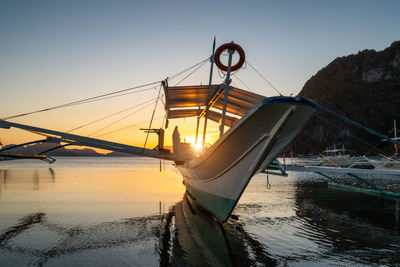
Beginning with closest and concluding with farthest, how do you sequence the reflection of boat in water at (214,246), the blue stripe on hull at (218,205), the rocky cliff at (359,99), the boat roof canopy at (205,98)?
the reflection of boat in water at (214,246) < the blue stripe on hull at (218,205) < the boat roof canopy at (205,98) < the rocky cliff at (359,99)

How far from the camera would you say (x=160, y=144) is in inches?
559

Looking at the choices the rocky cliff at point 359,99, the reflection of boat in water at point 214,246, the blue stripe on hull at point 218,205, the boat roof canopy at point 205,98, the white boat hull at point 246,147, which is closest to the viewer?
the reflection of boat in water at point 214,246

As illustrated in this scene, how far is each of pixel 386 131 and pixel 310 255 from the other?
502 ft

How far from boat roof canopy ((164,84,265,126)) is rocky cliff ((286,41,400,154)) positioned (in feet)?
405

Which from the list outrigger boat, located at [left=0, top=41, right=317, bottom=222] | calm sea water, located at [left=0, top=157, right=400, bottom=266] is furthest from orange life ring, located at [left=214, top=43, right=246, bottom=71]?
calm sea water, located at [left=0, top=157, right=400, bottom=266]

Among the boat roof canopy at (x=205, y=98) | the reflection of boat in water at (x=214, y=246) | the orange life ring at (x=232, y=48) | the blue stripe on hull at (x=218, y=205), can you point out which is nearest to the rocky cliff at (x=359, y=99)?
the boat roof canopy at (x=205, y=98)

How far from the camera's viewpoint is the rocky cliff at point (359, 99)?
135m

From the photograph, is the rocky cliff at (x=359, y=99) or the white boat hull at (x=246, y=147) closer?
the white boat hull at (x=246, y=147)

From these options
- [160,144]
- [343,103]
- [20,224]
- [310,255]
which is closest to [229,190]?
[310,255]

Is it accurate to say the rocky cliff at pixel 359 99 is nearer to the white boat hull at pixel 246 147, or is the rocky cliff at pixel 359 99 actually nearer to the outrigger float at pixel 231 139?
the outrigger float at pixel 231 139

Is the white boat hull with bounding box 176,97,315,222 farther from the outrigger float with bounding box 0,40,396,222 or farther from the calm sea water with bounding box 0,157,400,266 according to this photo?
the calm sea water with bounding box 0,157,400,266

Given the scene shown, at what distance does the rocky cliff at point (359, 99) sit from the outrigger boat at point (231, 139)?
12515cm

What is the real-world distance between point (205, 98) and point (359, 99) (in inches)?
6401

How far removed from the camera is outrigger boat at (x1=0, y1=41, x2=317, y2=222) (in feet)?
24.4
